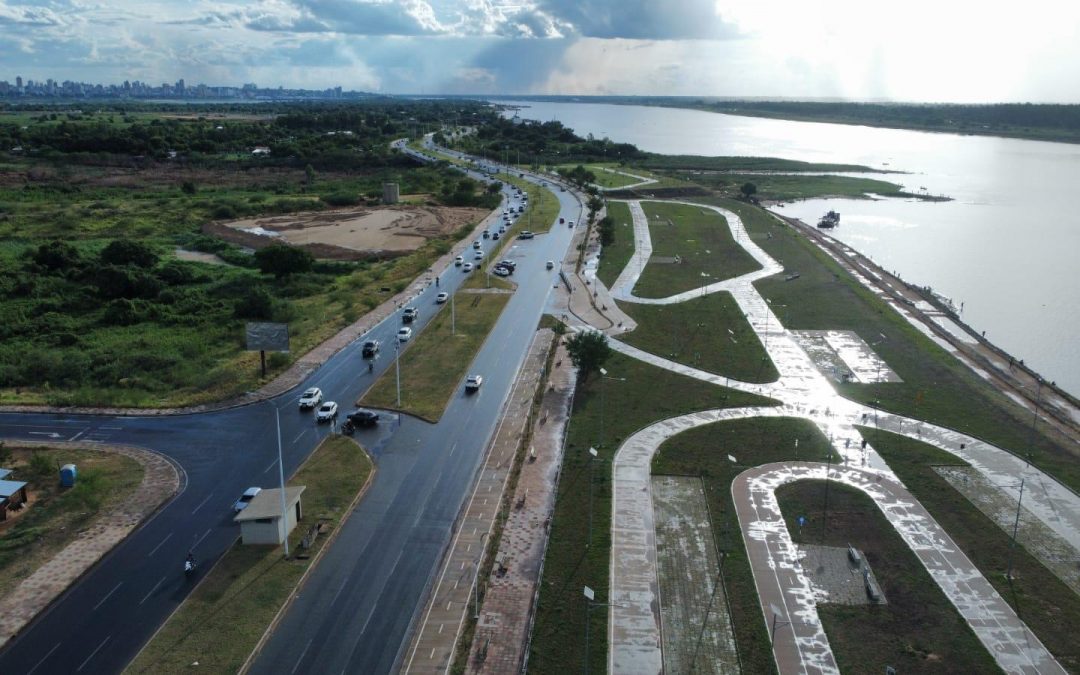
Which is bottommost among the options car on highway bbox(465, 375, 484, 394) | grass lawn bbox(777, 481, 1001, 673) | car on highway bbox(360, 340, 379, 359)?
grass lawn bbox(777, 481, 1001, 673)

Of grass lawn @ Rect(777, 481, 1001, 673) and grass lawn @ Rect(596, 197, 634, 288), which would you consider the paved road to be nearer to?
grass lawn @ Rect(777, 481, 1001, 673)

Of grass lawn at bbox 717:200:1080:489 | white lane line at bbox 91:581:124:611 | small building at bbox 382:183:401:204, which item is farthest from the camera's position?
small building at bbox 382:183:401:204

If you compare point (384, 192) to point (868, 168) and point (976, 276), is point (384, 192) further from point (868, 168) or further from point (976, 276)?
point (868, 168)

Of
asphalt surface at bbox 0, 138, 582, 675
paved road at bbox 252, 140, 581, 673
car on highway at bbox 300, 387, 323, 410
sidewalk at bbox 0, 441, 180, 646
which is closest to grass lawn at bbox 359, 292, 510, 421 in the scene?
asphalt surface at bbox 0, 138, 582, 675

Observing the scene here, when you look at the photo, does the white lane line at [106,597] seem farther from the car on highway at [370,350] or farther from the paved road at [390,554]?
the car on highway at [370,350]

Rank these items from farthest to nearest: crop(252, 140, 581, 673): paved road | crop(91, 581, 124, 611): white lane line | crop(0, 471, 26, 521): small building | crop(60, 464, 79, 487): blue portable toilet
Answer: crop(60, 464, 79, 487): blue portable toilet
crop(0, 471, 26, 521): small building
crop(91, 581, 124, 611): white lane line
crop(252, 140, 581, 673): paved road
